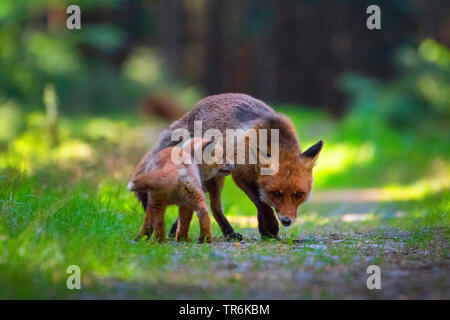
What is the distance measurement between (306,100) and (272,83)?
2.57 metres

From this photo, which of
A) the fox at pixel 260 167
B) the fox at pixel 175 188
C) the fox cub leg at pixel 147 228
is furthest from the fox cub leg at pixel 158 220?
the fox at pixel 260 167

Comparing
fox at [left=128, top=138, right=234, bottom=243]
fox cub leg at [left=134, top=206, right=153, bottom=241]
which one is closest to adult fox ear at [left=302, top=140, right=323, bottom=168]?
fox at [left=128, top=138, right=234, bottom=243]

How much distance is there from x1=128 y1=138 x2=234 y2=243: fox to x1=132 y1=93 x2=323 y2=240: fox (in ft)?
1.68

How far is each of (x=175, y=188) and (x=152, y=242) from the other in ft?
2.18

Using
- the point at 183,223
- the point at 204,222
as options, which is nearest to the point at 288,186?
the point at 204,222

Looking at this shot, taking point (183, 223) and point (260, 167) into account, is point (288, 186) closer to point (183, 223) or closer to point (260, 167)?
point (260, 167)

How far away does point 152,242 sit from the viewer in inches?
297

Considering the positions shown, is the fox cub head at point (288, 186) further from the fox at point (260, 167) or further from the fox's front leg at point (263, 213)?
the fox's front leg at point (263, 213)

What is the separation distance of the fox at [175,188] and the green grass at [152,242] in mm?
331

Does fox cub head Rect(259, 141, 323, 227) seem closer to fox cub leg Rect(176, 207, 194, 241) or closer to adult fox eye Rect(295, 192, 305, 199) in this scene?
adult fox eye Rect(295, 192, 305, 199)

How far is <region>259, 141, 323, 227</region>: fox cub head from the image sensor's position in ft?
26.0

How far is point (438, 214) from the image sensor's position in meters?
10.0
